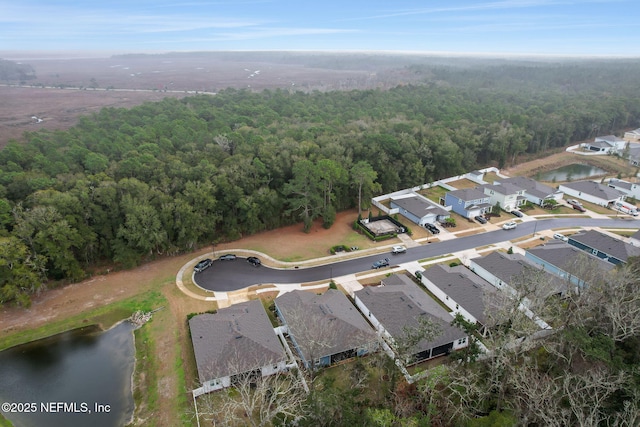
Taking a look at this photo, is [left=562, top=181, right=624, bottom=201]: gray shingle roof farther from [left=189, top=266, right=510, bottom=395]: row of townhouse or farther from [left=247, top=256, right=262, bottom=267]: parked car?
[left=247, top=256, right=262, bottom=267]: parked car

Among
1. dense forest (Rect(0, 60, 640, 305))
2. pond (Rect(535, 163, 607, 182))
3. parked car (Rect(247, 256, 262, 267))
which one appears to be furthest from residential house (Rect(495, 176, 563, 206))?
parked car (Rect(247, 256, 262, 267))

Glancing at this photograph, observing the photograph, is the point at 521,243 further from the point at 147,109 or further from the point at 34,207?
the point at 147,109

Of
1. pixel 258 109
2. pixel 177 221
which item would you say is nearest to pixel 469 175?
pixel 258 109

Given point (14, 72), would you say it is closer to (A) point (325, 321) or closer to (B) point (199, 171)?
(B) point (199, 171)

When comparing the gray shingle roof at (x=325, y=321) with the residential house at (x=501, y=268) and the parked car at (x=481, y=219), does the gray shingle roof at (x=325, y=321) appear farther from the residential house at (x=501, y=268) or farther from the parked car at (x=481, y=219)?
the parked car at (x=481, y=219)

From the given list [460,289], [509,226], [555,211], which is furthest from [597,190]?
[460,289]

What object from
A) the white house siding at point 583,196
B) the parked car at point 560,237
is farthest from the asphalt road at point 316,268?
the white house siding at point 583,196
